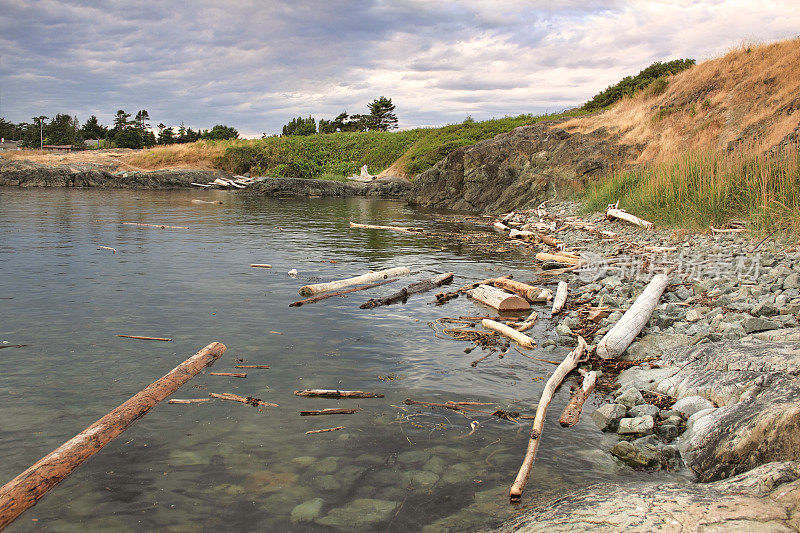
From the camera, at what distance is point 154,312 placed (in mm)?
9641

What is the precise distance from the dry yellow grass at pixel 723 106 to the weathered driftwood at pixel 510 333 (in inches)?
678

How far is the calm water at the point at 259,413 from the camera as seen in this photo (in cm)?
425

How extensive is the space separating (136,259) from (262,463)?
38.9ft

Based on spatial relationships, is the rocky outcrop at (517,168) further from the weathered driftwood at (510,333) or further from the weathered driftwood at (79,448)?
the weathered driftwood at (79,448)

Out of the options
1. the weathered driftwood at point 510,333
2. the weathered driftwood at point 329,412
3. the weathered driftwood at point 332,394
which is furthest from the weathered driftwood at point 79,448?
the weathered driftwood at point 510,333

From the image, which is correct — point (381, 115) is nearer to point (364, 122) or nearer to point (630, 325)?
point (364, 122)

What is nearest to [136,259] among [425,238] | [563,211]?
[425,238]

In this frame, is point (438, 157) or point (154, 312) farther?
point (438, 157)

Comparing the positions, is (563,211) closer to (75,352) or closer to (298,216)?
(298,216)

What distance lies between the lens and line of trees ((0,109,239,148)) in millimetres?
84000

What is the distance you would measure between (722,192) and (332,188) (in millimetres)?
38785

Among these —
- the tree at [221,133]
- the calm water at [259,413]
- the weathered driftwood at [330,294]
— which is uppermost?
the tree at [221,133]

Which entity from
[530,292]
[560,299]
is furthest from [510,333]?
[530,292]

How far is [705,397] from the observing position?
5.57 meters
